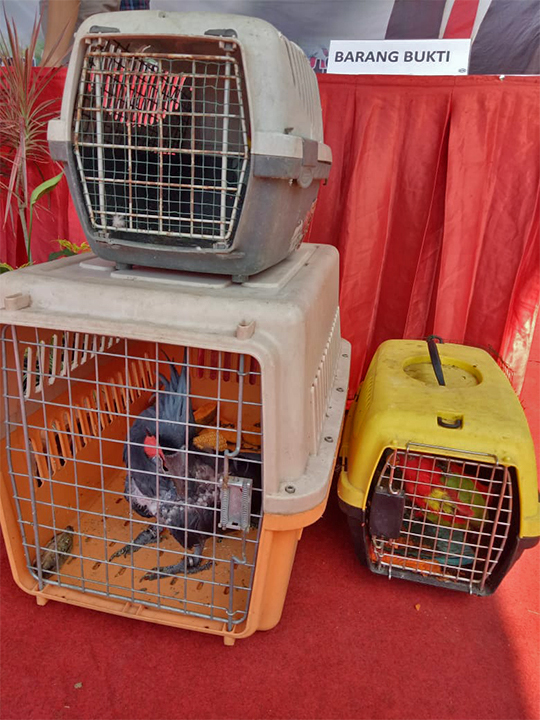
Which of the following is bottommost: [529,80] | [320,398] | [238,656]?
[238,656]

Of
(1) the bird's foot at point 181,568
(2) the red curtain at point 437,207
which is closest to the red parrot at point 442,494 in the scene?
(1) the bird's foot at point 181,568

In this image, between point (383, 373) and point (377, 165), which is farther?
point (377, 165)

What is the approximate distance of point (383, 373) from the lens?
114cm

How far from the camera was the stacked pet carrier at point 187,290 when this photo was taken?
72cm

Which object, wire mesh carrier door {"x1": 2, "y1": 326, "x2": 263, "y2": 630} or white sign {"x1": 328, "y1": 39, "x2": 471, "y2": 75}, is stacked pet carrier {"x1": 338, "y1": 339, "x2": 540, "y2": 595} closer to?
wire mesh carrier door {"x1": 2, "y1": 326, "x2": 263, "y2": 630}

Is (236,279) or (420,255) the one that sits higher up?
(236,279)

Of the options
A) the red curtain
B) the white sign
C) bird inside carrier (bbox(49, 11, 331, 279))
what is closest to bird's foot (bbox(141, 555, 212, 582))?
bird inside carrier (bbox(49, 11, 331, 279))

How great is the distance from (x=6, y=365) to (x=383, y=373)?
0.77 m

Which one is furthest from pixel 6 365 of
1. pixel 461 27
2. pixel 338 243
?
pixel 461 27

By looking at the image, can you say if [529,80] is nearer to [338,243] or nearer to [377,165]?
[377,165]

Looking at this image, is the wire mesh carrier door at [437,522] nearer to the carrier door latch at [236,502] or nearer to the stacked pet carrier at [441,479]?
the stacked pet carrier at [441,479]

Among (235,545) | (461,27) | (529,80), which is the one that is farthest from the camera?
(461,27)

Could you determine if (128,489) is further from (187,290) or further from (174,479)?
(187,290)

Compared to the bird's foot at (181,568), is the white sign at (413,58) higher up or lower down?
higher up
